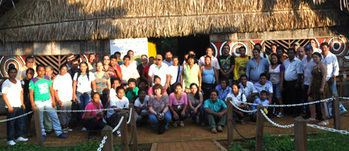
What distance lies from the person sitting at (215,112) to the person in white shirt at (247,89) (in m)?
0.82

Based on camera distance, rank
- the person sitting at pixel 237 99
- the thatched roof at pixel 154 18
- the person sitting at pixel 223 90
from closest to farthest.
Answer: the person sitting at pixel 237 99 < the person sitting at pixel 223 90 < the thatched roof at pixel 154 18

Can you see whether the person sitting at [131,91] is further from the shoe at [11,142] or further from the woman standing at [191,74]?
the shoe at [11,142]

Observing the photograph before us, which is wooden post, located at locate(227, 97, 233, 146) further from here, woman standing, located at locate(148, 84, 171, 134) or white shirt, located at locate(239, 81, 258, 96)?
white shirt, located at locate(239, 81, 258, 96)

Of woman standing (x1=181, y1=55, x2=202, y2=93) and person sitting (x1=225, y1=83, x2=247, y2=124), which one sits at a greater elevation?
woman standing (x1=181, y1=55, x2=202, y2=93)

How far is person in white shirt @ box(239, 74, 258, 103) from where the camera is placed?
8.56 m

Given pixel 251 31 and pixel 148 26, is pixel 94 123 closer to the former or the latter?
pixel 148 26

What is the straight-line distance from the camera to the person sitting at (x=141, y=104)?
8.27m

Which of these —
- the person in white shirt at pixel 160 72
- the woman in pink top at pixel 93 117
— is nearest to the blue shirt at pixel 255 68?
the person in white shirt at pixel 160 72

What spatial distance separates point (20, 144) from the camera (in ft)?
22.7

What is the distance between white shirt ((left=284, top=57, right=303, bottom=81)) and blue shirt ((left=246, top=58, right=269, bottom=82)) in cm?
55

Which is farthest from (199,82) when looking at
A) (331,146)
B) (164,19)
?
(331,146)

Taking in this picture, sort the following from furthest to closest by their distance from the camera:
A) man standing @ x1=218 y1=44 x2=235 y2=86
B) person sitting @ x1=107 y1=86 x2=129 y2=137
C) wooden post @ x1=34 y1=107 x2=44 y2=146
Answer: man standing @ x1=218 y1=44 x2=235 y2=86
person sitting @ x1=107 y1=86 x2=129 y2=137
wooden post @ x1=34 y1=107 x2=44 y2=146

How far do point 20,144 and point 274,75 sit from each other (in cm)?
604

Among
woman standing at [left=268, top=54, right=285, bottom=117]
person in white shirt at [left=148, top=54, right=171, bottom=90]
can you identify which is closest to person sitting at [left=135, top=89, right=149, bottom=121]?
person in white shirt at [left=148, top=54, right=171, bottom=90]
